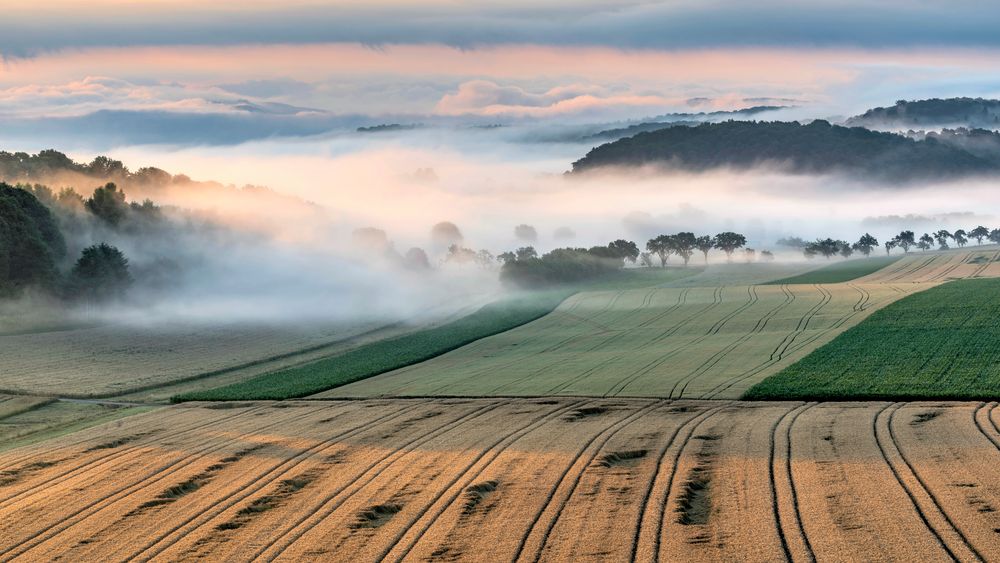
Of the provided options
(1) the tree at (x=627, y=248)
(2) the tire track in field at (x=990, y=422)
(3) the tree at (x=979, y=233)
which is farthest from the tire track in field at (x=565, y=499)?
(3) the tree at (x=979, y=233)

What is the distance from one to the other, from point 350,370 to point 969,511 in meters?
35.3

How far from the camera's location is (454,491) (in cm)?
2284

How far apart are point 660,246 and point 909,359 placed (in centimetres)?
12069

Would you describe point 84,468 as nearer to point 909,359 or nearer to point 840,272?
point 909,359

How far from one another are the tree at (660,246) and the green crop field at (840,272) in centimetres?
3493

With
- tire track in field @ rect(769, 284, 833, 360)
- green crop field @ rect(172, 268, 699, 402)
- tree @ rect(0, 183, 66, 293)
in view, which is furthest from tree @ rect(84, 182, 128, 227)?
tire track in field @ rect(769, 284, 833, 360)

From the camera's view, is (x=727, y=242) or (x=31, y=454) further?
(x=727, y=242)

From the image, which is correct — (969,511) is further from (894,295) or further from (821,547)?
(894,295)

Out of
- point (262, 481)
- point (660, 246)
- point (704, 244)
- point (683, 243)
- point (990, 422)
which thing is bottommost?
point (990, 422)

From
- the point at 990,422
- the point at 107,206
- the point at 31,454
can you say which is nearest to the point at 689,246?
the point at 107,206

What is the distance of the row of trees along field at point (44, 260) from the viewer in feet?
294

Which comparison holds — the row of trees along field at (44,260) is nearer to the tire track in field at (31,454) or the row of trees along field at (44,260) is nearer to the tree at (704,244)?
the tire track in field at (31,454)

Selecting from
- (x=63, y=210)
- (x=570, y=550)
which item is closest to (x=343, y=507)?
(x=570, y=550)

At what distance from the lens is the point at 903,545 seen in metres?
17.5
